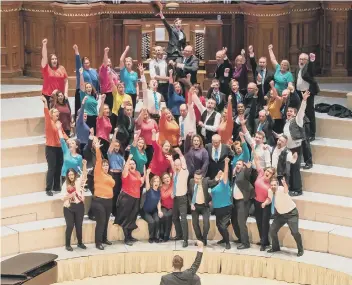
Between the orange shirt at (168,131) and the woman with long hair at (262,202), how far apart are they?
1119 mm

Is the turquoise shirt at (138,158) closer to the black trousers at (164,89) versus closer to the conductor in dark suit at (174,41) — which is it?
the black trousers at (164,89)

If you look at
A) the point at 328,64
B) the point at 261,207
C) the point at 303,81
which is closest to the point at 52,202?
the point at 261,207

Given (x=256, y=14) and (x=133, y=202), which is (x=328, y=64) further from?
(x=133, y=202)

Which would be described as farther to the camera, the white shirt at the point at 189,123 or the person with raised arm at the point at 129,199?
the white shirt at the point at 189,123

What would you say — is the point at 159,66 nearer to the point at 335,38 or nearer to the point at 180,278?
the point at 180,278

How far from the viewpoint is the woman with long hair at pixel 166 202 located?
15.4 metres

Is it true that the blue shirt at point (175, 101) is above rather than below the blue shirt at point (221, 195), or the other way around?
above

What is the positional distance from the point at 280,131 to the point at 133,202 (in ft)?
7.78

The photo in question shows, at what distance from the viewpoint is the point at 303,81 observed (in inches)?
640

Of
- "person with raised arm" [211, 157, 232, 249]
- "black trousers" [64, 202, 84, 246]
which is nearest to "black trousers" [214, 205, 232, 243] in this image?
"person with raised arm" [211, 157, 232, 249]

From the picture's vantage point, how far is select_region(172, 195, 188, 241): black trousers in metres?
15.4

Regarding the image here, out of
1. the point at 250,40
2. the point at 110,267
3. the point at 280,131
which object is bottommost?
the point at 110,267

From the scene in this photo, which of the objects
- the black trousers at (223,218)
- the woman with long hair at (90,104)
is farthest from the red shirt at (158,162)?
the woman with long hair at (90,104)

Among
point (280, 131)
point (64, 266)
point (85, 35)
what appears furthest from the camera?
point (85, 35)
